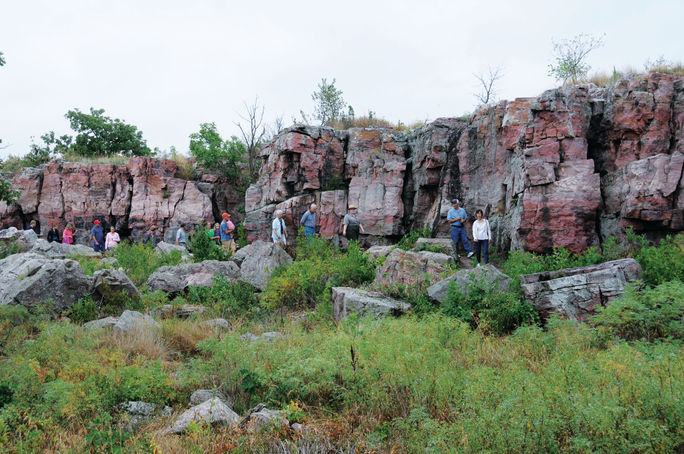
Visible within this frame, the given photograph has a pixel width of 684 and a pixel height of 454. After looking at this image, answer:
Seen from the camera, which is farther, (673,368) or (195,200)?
(195,200)

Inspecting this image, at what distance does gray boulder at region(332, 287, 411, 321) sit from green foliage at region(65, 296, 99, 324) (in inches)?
193

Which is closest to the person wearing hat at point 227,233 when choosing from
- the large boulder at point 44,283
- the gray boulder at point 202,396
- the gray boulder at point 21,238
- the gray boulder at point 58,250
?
the gray boulder at point 58,250

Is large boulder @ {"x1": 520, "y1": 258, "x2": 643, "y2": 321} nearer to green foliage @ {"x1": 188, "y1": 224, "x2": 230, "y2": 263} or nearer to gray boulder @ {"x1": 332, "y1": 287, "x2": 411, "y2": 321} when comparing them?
gray boulder @ {"x1": 332, "y1": 287, "x2": 411, "y2": 321}

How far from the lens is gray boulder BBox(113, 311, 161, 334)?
7242 millimetres

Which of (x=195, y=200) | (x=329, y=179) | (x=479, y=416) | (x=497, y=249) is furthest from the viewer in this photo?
(x=195, y=200)

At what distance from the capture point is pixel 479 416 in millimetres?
3633

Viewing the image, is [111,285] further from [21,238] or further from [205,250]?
[21,238]

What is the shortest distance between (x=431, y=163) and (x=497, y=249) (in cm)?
525

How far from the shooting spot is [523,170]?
13977 mm

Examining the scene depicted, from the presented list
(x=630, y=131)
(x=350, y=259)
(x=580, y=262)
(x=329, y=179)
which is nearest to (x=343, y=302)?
A: (x=350, y=259)

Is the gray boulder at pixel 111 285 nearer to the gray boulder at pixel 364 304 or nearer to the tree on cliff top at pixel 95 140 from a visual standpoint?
the gray boulder at pixel 364 304

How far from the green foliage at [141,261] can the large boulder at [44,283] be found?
248 centimetres

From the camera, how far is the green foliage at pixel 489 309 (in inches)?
305

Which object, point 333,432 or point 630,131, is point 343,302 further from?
point 630,131
